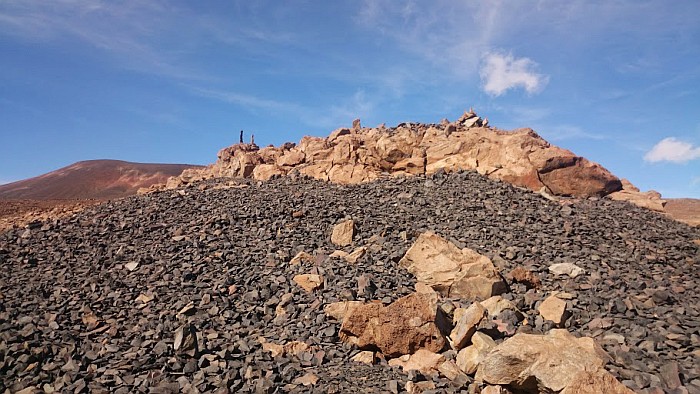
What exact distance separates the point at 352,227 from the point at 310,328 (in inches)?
141

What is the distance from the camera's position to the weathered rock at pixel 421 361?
521 centimetres

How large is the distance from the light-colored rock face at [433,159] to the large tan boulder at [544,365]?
29.6 feet

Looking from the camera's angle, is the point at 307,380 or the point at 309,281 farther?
the point at 309,281

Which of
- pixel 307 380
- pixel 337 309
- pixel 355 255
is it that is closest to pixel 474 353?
pixel 307 380

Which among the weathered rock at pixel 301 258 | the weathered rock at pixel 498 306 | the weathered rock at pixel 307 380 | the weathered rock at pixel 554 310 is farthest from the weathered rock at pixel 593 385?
the weathered rock at pixel 301 258

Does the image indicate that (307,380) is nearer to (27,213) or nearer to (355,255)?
(355,255)

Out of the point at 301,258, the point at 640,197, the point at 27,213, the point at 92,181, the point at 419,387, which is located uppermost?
the point at 92,181

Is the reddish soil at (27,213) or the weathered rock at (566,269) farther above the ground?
the reddish soil at (27,213)

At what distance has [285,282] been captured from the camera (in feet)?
24.9

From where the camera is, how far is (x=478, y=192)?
1143 centimetres

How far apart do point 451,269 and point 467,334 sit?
1991 millimetres

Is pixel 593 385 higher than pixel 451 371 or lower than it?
higher

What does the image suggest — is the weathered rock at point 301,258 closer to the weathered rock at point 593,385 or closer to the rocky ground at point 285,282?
the rocky ground at point 285,282

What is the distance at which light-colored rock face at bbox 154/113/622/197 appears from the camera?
13.2 meters
